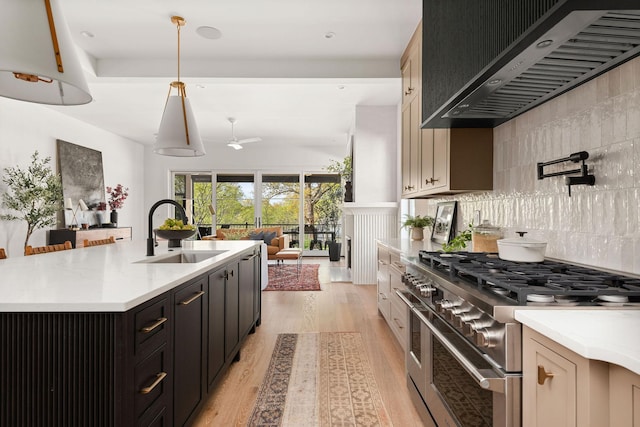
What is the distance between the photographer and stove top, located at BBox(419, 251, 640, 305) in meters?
1.09

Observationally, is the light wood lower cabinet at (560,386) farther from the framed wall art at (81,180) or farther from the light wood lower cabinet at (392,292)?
the framed wall art at (81,180)

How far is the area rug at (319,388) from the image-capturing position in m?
1.99

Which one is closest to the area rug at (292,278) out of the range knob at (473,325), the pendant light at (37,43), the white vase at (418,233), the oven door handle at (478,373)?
the white vase at (418,233)

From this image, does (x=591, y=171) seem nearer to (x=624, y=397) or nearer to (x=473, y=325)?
(x=473, y=325)

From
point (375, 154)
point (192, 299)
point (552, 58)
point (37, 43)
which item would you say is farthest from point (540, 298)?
point (375, 154)

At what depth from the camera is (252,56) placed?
4.03m

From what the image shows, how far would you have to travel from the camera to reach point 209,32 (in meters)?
3.47

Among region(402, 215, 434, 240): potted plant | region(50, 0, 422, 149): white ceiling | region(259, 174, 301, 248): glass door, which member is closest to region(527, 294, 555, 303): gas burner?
region(402, 215, 434, 240): potted plant

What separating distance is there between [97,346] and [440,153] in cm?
233

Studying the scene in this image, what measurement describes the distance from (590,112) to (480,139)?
0.90m

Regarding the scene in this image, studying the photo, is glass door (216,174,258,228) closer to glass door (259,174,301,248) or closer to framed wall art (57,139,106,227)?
glass door (259,174,301,248)

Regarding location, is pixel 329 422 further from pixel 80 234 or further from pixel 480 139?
pixel 80 234

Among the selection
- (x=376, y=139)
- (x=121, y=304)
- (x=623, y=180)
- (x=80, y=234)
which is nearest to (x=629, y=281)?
(x=623, y=180)

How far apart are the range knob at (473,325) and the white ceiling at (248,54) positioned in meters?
2.76
